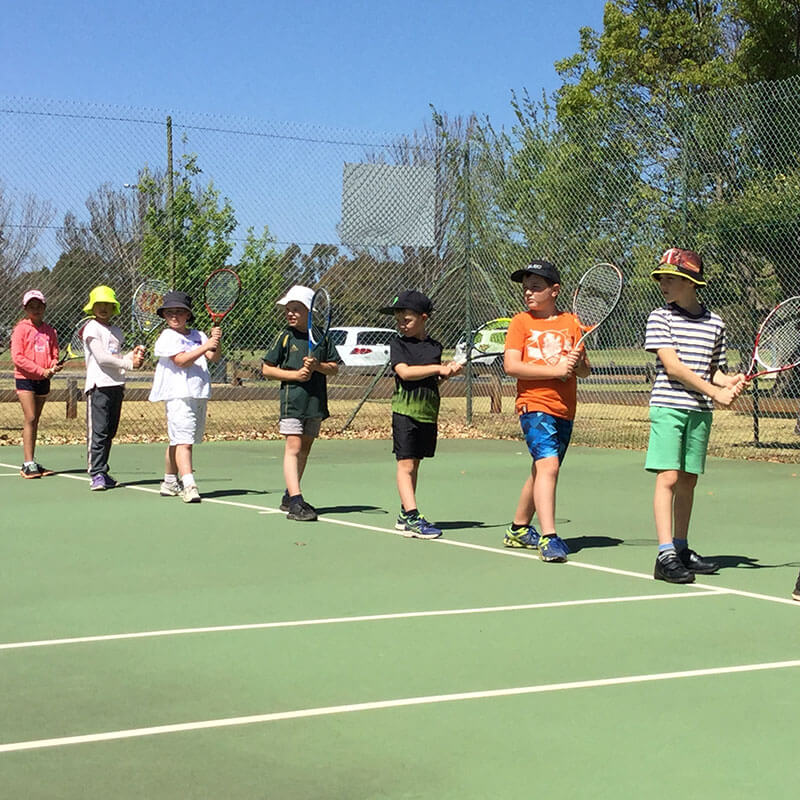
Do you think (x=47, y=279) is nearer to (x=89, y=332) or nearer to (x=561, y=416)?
(x=89, y=332)

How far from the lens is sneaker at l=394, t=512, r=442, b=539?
29.5 feet

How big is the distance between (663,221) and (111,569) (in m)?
8.86

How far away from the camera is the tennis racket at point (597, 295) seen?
9.16m

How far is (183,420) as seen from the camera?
10.7 m

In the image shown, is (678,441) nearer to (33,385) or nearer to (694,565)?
(694,565)

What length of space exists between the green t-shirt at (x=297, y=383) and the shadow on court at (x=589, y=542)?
203 centimetres

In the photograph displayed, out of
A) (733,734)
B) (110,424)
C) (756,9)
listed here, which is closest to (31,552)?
(110,424)

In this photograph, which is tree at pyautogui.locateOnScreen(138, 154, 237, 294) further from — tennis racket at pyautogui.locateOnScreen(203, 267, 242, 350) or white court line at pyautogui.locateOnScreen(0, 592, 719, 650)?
white court line at pyautogui.locateOnScreen(0, 592, 719, 650)

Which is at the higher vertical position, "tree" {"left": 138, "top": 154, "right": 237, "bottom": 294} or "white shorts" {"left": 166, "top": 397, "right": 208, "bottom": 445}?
"tree" {"left": 138, "top": 154, "right": 237, "bottom": 294}

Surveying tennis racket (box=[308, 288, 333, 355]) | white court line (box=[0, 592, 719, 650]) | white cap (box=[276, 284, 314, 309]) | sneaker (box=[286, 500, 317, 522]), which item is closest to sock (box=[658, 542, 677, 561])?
white court line (box=[0, 592, 719, 650])

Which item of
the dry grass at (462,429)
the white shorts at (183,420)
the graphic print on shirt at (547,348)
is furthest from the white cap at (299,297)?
the dry grass at (462,429)

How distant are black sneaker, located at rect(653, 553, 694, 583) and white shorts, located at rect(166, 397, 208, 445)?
172 inches

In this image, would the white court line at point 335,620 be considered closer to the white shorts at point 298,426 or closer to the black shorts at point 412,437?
the black shorts at point 412,437

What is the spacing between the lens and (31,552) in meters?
8.37
